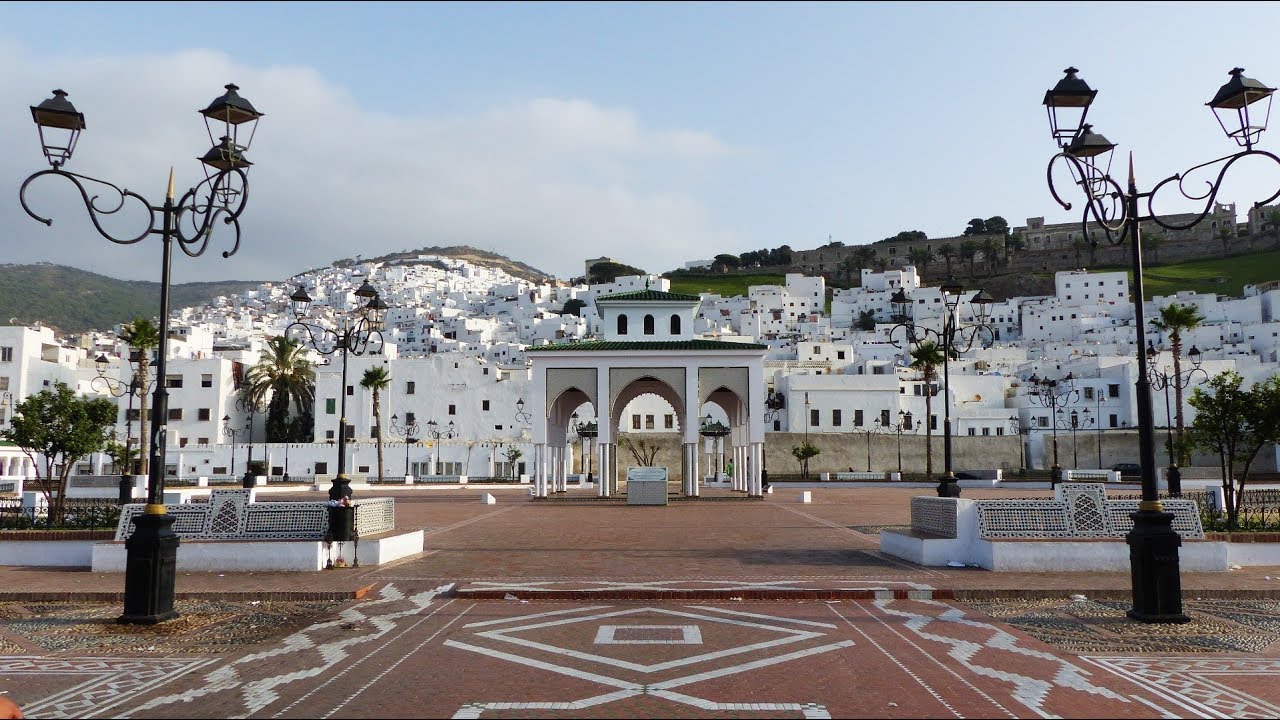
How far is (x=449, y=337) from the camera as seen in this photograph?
115688 millimetres

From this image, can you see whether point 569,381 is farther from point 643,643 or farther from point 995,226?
point 995,226

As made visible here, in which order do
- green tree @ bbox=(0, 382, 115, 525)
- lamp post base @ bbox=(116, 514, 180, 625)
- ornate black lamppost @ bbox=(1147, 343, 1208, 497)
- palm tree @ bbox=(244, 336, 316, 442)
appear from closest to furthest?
lamp post base @ bbox=(116, 514, 180, 625), green tree @ bbox=(0, 382, 115, 525), ornate black lamppost @ bbox=(1147, 343, 1208, 497), palm tree @ bbox=(244, 336, 316, 442)

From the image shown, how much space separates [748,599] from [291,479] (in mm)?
47390

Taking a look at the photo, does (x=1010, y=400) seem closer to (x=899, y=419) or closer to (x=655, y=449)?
(x=899, y=419)

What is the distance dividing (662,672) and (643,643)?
110 cm

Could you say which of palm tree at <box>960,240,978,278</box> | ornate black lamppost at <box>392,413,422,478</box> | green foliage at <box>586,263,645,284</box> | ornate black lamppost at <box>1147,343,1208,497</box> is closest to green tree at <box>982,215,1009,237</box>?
palm tree at <box>960,240,978,278</box>

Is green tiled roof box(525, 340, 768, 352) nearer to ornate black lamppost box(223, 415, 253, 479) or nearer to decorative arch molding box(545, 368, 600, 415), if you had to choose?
decorative arch molding box(545, 368, 600, 415)

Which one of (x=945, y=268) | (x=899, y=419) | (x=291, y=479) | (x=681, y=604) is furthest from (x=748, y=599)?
(x=945, y=268)

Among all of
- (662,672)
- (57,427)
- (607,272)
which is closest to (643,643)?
(662,672)

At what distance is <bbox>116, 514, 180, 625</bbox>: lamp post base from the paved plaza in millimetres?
183

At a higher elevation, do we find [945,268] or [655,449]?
[945,268]

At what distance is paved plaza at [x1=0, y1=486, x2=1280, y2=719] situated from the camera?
597 centimetres

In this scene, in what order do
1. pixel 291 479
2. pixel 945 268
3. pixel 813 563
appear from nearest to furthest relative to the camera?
1. pixel 813 563
2. pixel 291 479
3. pixel 945 268

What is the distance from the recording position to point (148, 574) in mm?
8852
